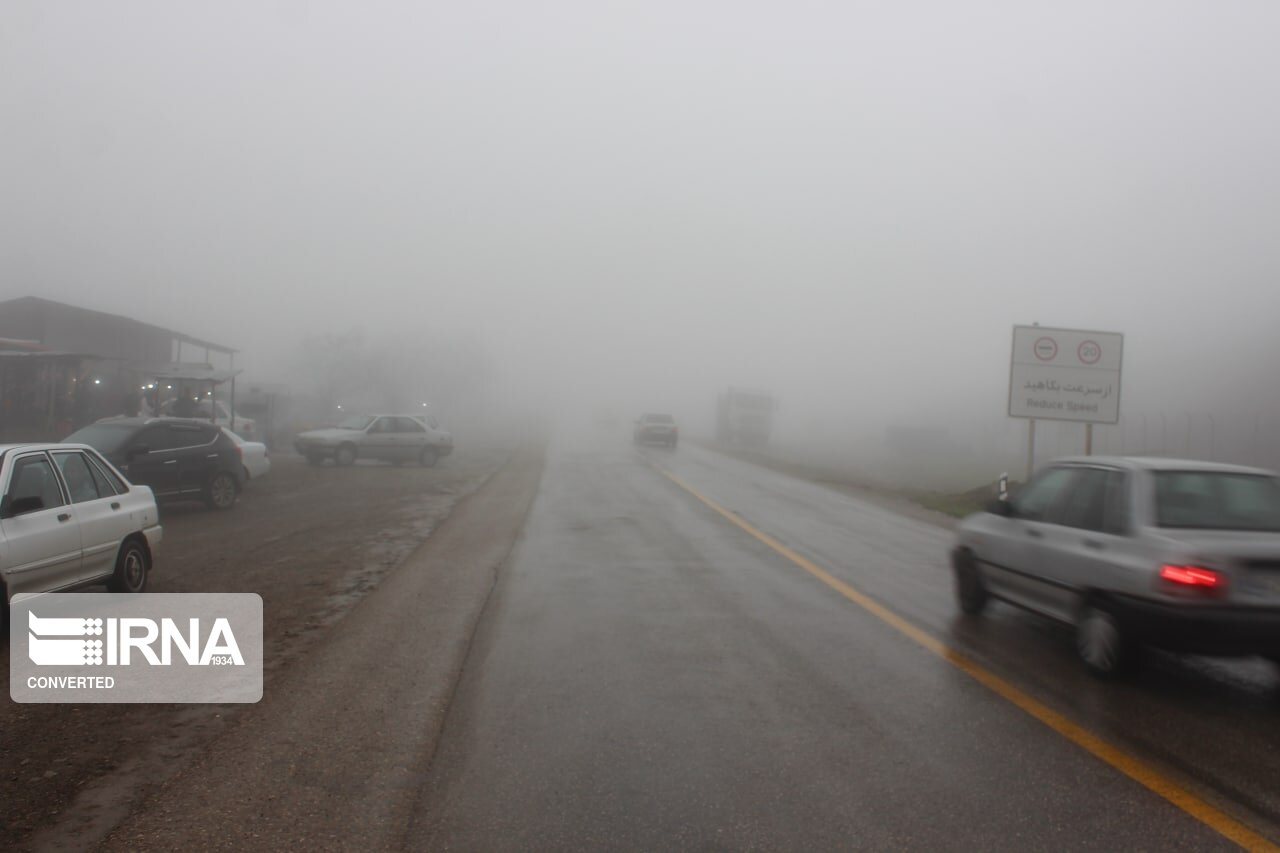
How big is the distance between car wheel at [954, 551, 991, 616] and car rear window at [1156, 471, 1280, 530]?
7.00ft

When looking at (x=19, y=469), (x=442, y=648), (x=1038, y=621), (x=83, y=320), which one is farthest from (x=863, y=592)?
(x=83, y=320)

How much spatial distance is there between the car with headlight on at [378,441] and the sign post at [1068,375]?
17.0m

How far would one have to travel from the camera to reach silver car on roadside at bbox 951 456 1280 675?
5672mm

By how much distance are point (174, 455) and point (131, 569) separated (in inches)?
314

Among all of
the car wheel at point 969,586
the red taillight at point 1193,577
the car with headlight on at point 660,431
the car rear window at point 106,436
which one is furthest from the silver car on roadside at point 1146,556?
the car with headlight on at point 660,431

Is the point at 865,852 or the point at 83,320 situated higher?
the point at 83,320

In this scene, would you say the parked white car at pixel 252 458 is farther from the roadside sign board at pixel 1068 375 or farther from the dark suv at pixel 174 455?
the roadside sign board at pixel 1068 375

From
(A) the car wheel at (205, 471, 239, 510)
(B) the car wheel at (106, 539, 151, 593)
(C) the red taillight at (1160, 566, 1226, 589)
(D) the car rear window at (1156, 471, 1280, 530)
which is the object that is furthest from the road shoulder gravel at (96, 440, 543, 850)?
(A) the car wheel at (205, 471, 239, 510)

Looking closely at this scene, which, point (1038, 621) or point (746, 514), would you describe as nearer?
point (1038, 621)

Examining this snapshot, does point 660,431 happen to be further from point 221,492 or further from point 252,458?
point 221,492

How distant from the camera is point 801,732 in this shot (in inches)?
207

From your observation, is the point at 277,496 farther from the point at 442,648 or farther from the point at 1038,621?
the point at 1038,621

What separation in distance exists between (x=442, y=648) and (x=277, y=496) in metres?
14.1

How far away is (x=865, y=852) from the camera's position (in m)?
3.79
